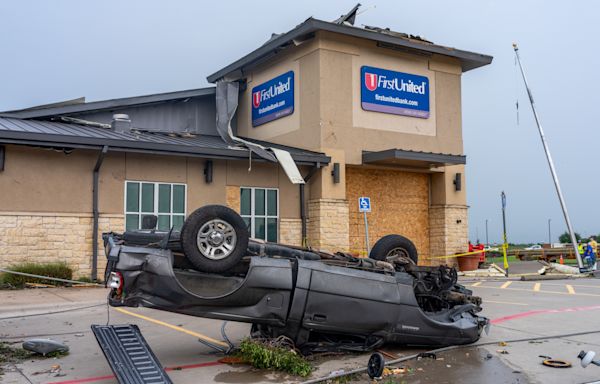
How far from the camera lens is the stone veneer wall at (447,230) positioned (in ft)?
71.1

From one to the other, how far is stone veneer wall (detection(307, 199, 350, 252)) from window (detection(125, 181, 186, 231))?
4.46 metres

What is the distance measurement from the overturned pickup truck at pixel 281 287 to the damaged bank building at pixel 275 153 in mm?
9414

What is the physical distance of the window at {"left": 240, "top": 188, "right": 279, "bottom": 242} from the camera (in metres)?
18.5

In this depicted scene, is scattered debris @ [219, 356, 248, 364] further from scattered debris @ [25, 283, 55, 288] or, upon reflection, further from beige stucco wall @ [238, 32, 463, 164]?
beige stucco wall @ [238, 32, 463, 164]

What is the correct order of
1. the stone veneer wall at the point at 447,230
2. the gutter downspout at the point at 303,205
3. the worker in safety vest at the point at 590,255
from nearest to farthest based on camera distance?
1. the gutter downspout at the point at 303,205
2. the stone veneer wall at the point at 447,230
3. the worker in safety vest at the point at 590,255

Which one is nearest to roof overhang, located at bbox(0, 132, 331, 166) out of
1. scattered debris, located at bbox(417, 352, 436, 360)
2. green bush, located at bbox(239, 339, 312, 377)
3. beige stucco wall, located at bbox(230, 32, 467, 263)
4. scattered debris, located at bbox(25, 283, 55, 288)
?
beige stucco wall, located at bbox(230, 32, 467, 263)

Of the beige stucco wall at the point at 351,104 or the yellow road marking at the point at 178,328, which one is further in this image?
the beige stucco wall at the point at 351,104

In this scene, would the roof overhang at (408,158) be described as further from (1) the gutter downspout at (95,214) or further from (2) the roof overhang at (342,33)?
(1) the gutter downspout at (95,214)

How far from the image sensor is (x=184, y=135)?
68.5 feet

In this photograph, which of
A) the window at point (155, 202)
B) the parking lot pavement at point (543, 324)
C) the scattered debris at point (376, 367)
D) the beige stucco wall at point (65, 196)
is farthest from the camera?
the window at point (155, 202)

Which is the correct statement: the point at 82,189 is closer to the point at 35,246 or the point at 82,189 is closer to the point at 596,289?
the point at 35,246

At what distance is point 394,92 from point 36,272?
13.6 meters

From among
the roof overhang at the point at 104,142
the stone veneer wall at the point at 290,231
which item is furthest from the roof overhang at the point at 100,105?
the stone veneer wall at the point at 290,231

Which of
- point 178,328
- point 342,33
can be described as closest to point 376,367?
point 178,328
